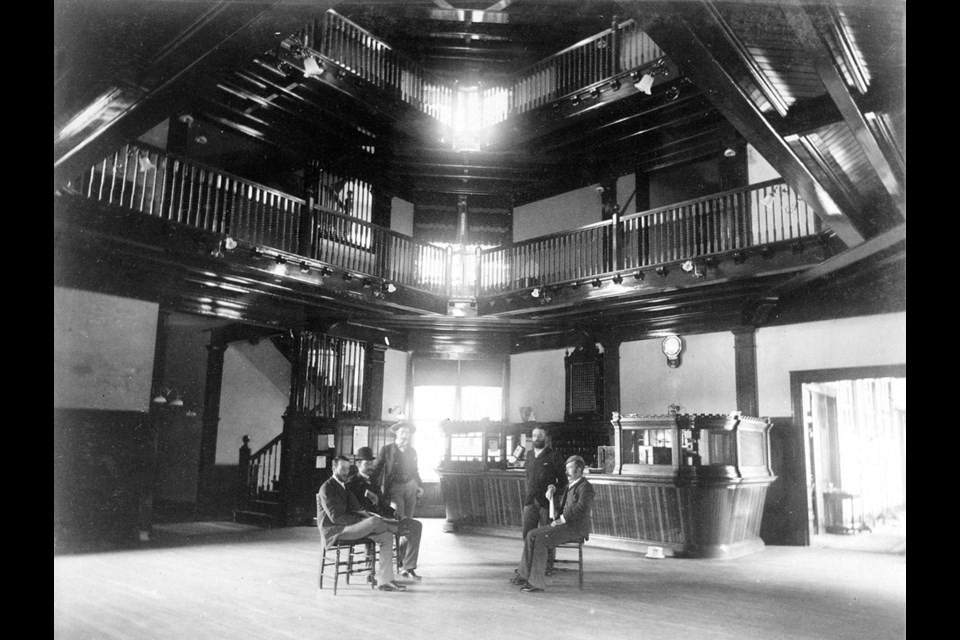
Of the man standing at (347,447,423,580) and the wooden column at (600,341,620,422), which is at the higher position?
the wooden column at (600,341,620,422)

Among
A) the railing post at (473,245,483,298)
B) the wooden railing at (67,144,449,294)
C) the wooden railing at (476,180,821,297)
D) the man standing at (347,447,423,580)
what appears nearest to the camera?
the man standing at (347,447,423,580)

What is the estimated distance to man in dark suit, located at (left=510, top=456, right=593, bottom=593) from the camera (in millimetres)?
6383

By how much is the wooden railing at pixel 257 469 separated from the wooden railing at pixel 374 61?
6.77 m

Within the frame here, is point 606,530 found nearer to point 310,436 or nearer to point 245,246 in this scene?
point 310,436

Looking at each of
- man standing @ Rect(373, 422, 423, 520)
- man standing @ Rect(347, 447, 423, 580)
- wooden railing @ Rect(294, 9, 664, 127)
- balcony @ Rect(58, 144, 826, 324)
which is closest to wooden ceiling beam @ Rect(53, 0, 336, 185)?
balcony @ Rect(58, 144, 826, 324)

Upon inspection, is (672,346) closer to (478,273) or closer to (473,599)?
(478,273)

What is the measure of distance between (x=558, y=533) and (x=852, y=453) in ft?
30.8

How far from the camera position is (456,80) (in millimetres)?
13547

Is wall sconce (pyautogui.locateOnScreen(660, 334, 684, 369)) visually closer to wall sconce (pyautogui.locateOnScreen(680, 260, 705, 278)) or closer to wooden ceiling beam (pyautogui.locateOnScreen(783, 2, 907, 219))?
wall sconce (pyautogui.locateOnScreen(680, 260, 705, 278))

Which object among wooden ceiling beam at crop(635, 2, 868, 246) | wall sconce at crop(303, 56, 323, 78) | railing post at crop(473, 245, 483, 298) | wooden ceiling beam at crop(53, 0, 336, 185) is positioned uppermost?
wall sconce at crop(303, 56, 323, 78)

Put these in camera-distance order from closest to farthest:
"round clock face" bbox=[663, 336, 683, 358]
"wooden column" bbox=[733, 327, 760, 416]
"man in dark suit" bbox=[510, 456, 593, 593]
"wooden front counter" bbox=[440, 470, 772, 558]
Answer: "man in dark suit" bbox=[510, 456, 593, 593]
"wooden front counter" bbox=[440, 470, 772, 558]
"wooden column" bbox=[733, 327, 760, 416]
"round clock face" bbox=[663, 336, 683, 358]

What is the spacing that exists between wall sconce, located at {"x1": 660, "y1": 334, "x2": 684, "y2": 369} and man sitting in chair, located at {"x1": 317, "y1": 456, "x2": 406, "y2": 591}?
715 centimetres

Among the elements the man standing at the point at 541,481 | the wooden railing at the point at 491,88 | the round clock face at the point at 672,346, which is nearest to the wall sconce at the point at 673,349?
the round clock face at the point at 672,346

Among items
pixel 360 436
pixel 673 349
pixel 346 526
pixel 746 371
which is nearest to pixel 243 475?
pixel 360 436
